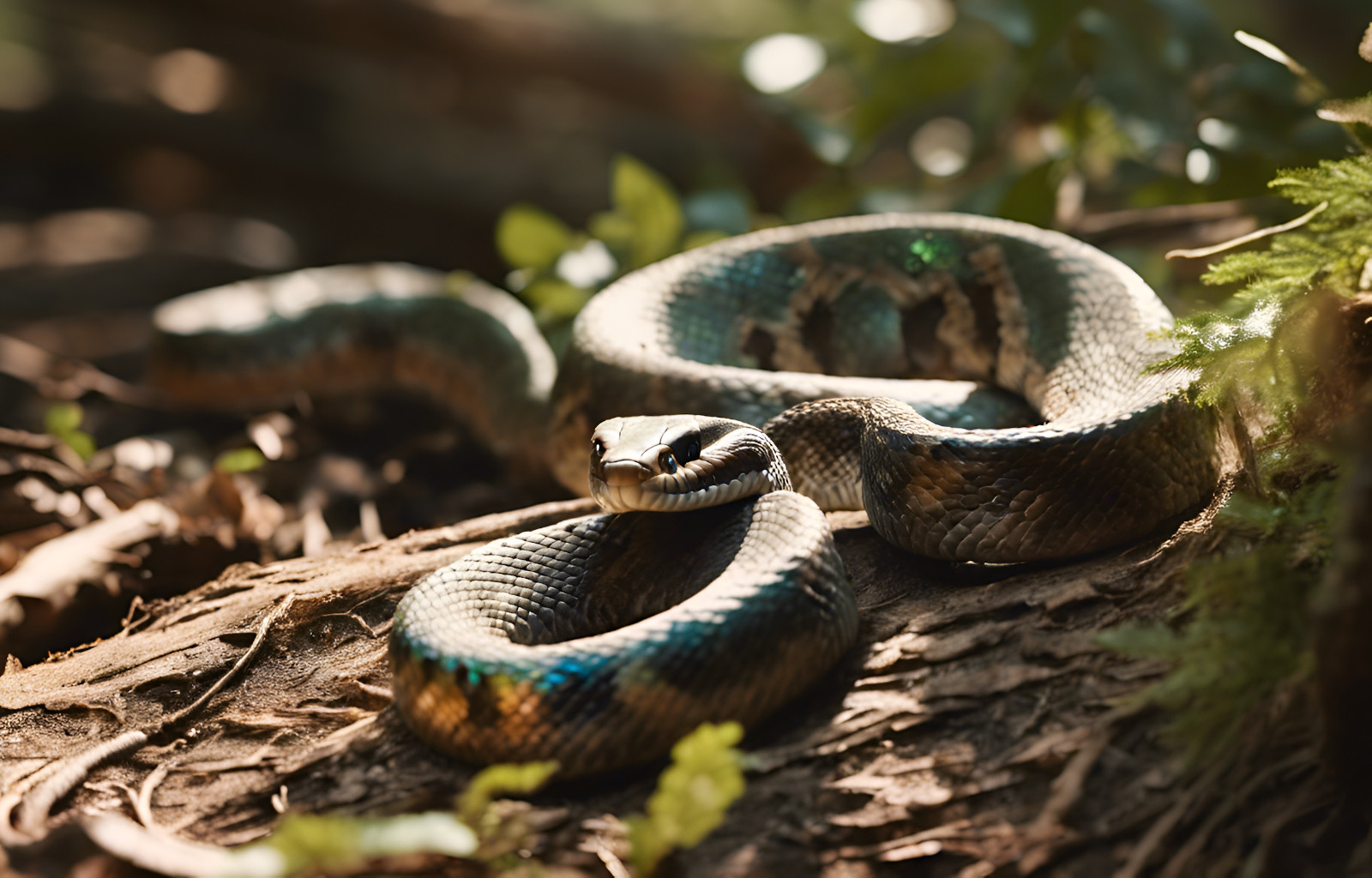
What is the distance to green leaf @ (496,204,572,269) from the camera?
21.5 feet

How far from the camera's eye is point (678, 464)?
3.27 metres

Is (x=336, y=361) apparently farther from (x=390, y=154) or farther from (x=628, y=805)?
(x=390, y=154)

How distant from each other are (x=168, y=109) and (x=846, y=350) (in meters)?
10.4

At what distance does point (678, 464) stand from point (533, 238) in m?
3.74

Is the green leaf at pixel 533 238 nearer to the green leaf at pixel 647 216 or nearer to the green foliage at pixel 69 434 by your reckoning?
the green leaf at pixel 647 216

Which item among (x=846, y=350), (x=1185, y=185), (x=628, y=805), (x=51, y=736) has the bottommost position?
(x=51, y=736)

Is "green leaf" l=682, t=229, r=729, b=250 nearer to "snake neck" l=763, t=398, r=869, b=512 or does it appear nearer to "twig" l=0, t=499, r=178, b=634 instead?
"snake neck" l=763, t=398, r=869, b=512

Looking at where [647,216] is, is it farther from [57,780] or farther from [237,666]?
[57,780]

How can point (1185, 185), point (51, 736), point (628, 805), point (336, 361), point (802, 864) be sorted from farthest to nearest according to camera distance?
point (336, 361) < point (1185, 185) < point (51, 736) < point (628, 805) < point (802, 864)

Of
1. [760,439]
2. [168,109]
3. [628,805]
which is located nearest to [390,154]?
[168,109]

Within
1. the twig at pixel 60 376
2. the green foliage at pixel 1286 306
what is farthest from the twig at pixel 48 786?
the twig at pixel 60 376

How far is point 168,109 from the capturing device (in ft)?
39.1

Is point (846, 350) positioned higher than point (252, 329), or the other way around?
point (846, 350)

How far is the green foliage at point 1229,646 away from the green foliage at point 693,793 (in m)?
1.00
